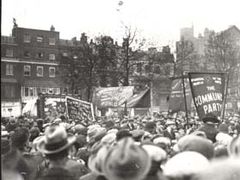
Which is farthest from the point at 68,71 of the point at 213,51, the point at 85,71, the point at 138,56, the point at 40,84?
the point at 40,84

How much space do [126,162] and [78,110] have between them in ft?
41.8

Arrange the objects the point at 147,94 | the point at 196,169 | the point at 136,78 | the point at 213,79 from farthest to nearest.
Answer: the point at 136,78
the point at 147,94
the point at 213,79
the point at 196,169

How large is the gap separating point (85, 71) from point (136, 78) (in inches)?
319

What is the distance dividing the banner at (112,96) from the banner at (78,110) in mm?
3907

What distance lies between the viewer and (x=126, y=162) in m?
3.47

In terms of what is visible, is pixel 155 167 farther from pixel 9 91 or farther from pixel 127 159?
pixel 9 91

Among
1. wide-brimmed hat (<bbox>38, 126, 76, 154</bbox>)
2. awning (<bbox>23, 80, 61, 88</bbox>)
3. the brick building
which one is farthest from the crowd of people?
awning (<bbox>23, 80, 61, 88</bbox>)

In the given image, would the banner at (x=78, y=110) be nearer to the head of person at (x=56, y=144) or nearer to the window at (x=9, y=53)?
the head of person at (x=56, y=144)

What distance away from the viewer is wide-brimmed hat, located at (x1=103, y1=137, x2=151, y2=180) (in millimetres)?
3477

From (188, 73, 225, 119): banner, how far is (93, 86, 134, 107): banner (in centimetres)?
977

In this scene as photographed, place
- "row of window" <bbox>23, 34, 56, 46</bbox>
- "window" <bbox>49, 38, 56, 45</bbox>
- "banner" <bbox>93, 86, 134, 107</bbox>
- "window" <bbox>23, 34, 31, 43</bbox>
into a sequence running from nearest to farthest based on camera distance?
"banner" <bbox>93, 86, 134, 107</bbox>, "window" <bbox>23, 34, 31, 43</bbox>, "row of window" <bbox>23, 34, 56, 46</bbox>, "window" <bbox>49, 38, 56, 45</bbox>

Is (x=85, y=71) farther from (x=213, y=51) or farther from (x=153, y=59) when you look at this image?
(x=213, y=51)

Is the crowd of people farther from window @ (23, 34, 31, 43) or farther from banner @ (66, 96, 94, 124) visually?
window @ (23, 34, 31, 43)

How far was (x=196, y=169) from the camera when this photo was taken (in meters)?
3.37
